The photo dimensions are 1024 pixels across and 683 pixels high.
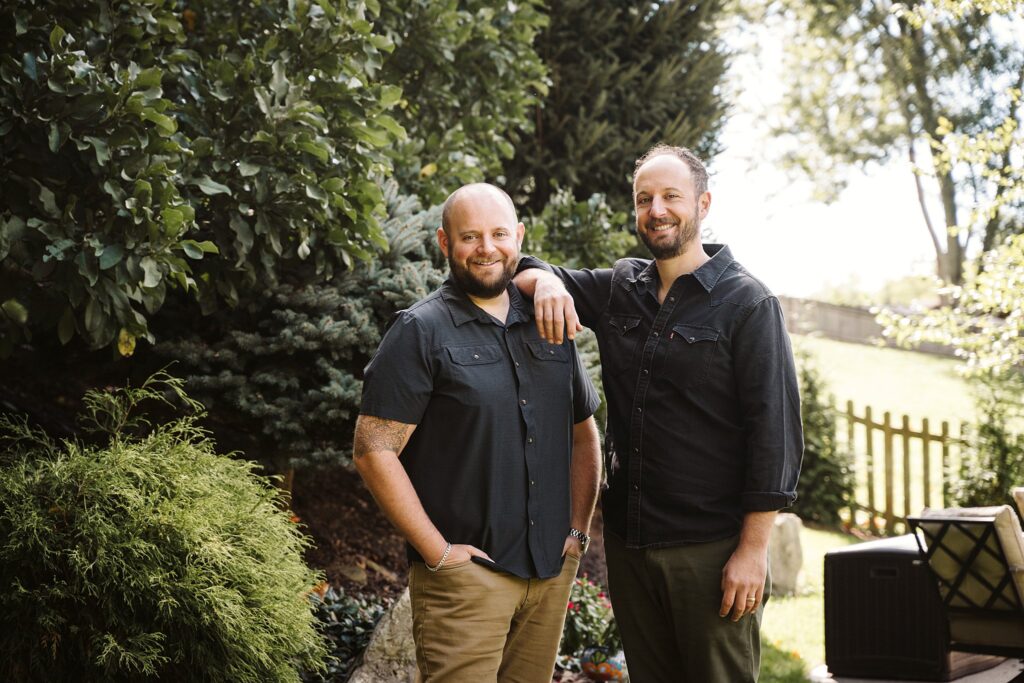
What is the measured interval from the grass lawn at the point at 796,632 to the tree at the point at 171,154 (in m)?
3.50

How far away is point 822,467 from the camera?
9203 millimetres

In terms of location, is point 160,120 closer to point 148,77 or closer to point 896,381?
point 148,77

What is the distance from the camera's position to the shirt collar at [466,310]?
8.64 feet

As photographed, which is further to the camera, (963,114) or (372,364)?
(963,114)

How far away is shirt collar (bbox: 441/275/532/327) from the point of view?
2633 mm

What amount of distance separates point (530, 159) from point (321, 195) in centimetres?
380

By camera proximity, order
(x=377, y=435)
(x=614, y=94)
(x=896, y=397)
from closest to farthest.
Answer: (x=377, y=435) < (x=614, y=94) < (x=896, y=397)

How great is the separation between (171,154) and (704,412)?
2301 mm

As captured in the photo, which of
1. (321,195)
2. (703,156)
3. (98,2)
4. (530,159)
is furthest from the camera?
(703,156)

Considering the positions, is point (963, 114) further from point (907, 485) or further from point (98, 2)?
point (98, 2)

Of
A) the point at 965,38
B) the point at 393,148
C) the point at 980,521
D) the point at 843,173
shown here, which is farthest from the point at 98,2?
the point at 843,173

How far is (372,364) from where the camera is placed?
99.1 inches

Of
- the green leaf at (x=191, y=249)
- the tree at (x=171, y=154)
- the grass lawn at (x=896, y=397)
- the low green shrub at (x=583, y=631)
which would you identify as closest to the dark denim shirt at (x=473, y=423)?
the green leaf at (x=191, y=249)

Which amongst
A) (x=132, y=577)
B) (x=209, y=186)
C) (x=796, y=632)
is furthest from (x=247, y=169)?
(x=796, y=632)
